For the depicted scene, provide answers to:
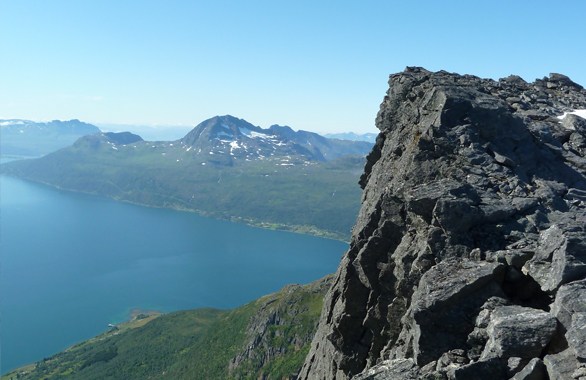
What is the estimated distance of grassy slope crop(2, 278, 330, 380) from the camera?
97.9 meters

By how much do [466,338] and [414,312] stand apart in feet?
5.97

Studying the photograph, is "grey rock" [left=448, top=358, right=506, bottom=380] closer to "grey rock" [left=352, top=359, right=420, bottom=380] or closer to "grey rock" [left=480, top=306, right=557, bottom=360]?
"grey rock" [left=480, top=306, right=557, bottom=360]

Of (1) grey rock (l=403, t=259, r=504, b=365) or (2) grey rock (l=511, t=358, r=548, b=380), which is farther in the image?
(1) grey rock (l=403, t=259, r=504, b=365)

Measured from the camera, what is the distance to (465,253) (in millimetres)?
18734

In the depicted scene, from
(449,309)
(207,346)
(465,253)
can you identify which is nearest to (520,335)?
(449,309)

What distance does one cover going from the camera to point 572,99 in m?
41.7

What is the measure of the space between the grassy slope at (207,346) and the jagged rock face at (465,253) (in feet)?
188

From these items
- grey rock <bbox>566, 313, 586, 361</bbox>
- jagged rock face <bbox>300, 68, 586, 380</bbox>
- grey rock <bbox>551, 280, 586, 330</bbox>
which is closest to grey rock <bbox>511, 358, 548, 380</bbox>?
jagged rock face <bbox>300, 68, 586, 380</bbox>

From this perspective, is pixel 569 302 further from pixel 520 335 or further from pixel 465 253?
pixel 465 253

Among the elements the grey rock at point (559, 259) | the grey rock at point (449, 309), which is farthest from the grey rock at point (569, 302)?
the grey rock at point (449, 309)

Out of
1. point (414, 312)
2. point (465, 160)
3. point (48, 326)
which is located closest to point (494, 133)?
point (465, 160)

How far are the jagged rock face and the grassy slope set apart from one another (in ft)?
188

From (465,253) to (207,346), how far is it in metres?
117

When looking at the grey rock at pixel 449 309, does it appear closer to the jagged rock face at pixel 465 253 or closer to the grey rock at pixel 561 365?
the jagged rock face at pixel 465 253
